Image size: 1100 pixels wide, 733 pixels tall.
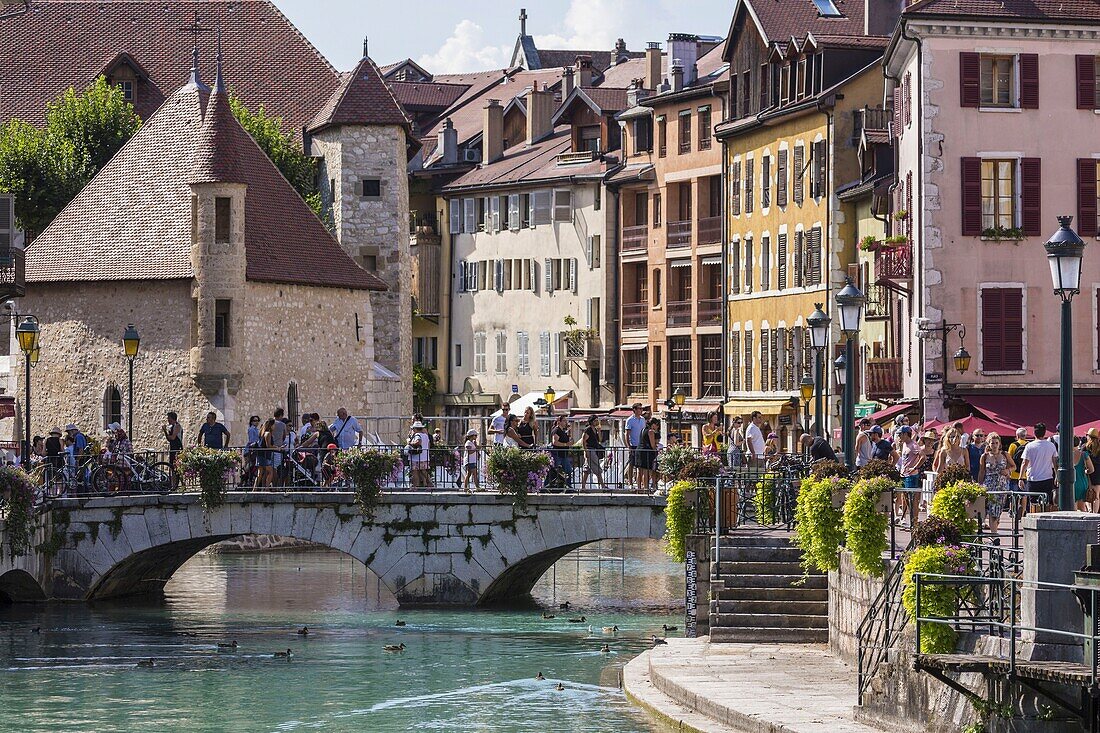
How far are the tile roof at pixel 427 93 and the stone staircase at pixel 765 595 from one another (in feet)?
221

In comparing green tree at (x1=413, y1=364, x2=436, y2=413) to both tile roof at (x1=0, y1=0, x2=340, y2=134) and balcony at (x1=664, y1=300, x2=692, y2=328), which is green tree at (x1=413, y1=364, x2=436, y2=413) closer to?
tile roof at (x1=0, y1=0, x2=340, y2=134)

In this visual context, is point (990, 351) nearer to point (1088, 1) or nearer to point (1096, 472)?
point (1088, 1)

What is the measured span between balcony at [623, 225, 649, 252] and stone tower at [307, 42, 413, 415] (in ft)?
37.1

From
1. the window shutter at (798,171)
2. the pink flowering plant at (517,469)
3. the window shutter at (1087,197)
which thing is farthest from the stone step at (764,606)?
the window shutter at (798,171)

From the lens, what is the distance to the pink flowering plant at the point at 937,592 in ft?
59.6

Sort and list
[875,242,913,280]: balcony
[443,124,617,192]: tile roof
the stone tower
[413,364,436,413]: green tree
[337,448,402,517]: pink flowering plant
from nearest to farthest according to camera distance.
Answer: [337,448,402,517]: pink flowering plant, [875,242,913,280]: balcony, the stone tower, [443,124,617,192]: tile roof, [413,364,436,413]: green tree

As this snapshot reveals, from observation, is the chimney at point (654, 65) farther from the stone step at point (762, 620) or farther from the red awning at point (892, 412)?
the stone step at point (762, 620)

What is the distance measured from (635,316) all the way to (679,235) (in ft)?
16.2

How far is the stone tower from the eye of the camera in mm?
65625

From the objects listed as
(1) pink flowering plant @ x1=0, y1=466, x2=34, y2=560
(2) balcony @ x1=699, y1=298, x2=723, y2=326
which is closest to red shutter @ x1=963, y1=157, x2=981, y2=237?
(1) pink flowering plant @ x1=0, y1=466, x2=34, y2=560

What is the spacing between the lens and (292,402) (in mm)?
54500

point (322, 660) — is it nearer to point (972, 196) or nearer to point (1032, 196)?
point (972, 196)

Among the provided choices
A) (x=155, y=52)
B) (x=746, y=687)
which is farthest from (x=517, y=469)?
(x=155, y=52)

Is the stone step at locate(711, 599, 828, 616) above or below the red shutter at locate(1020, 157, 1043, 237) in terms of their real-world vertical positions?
below
